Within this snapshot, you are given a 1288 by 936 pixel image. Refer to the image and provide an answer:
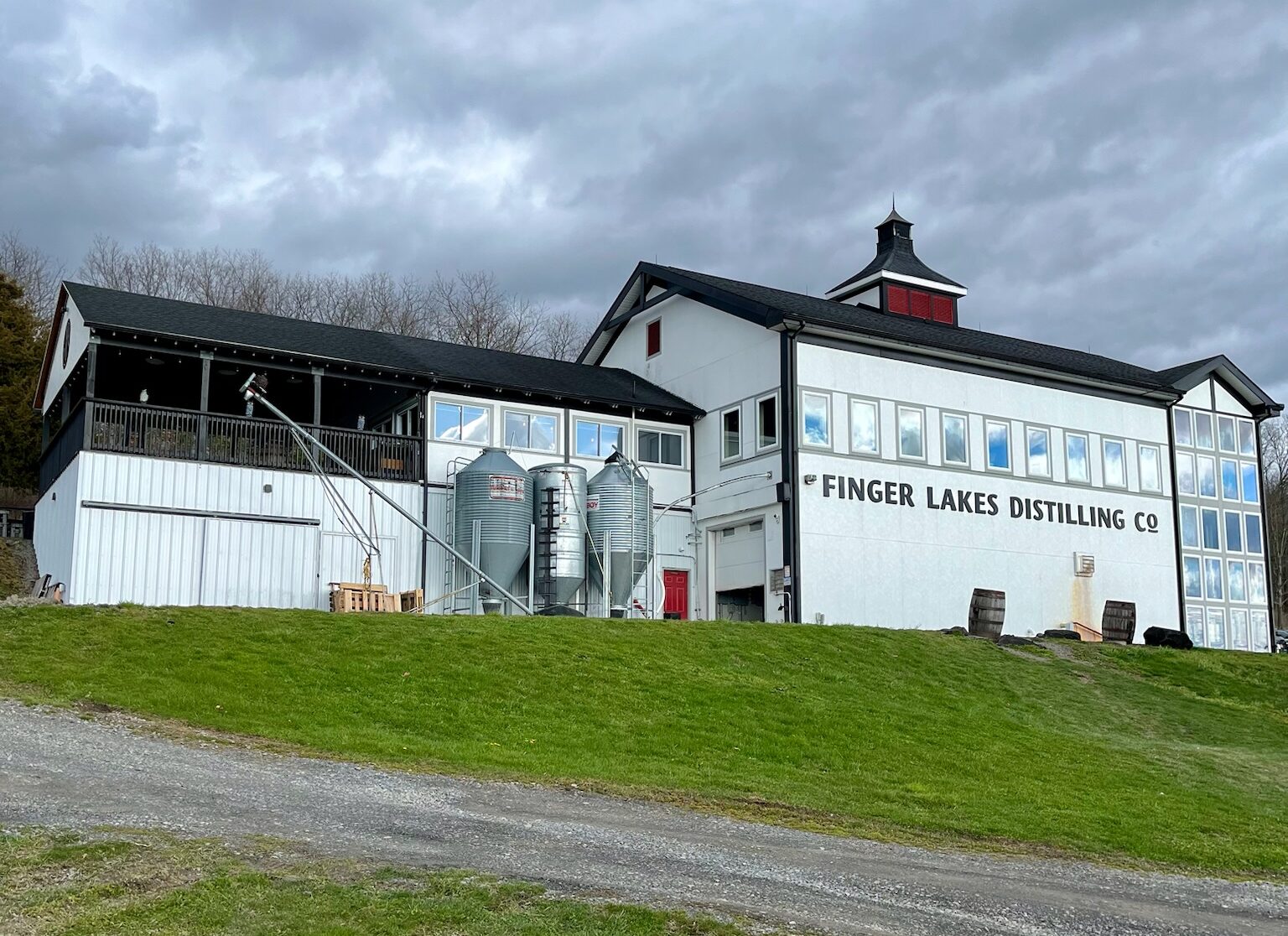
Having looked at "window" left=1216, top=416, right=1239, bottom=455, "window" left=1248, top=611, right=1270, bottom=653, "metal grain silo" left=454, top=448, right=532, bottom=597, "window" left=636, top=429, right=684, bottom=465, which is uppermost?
"window" left=1216, top=416, right=1239, bottom=455

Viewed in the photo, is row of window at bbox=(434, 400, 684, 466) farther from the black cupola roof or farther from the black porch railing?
the black cupola roof

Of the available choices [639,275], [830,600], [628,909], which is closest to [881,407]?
[830,600]

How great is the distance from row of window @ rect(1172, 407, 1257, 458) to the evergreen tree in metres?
30.6

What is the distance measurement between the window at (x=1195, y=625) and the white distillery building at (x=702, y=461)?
0.06 m

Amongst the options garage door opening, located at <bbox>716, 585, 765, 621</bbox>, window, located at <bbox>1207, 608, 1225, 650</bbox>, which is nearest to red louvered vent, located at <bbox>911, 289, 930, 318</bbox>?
window, located at <bbox>1207, 608, 1225, 650</bbox>

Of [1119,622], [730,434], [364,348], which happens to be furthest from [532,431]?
[1119,622]

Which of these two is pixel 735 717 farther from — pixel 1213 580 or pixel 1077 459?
pixel 1213 580

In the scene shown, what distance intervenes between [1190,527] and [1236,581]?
7.11ft

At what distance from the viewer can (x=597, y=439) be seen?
30.1 meters

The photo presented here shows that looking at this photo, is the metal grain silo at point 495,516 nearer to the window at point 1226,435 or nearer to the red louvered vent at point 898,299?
the red louvered vent at point 898,299

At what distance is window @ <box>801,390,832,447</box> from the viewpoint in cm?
2862

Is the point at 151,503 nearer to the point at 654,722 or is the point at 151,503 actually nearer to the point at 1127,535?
the point at 654,722

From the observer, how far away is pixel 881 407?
30.0 metres

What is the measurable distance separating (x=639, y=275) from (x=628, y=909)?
27.3m
